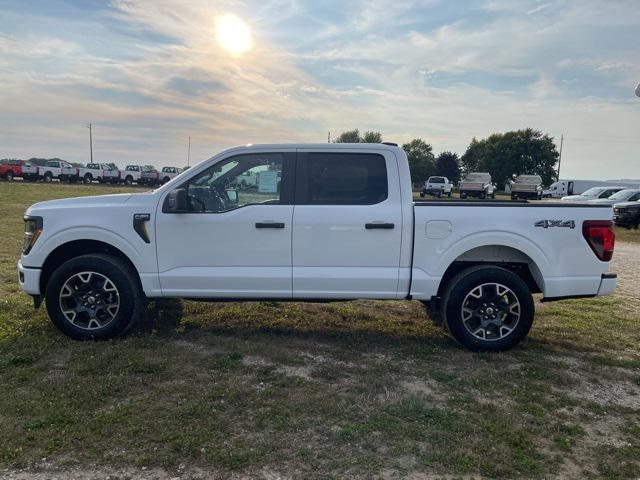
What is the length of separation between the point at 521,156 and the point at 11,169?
2622 inches

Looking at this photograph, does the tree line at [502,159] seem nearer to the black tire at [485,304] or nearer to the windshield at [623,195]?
the windshield at [623,195]

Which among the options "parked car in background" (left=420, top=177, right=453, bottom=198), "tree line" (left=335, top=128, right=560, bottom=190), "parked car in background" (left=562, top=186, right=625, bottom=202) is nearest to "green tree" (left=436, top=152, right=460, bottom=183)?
"tree line" (left=335, top=128, right=560, bottom=190)

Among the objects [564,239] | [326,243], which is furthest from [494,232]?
[326,243]

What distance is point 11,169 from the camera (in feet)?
122

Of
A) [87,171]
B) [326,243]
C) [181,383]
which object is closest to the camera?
[181,383]

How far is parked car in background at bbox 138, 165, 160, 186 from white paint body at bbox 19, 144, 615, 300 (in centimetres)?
3884

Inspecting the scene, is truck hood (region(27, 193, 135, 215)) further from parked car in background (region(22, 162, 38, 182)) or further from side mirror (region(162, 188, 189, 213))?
parked car in background (region(22, 162, 38, 182))

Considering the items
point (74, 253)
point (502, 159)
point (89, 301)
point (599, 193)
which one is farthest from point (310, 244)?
point (502, 159)

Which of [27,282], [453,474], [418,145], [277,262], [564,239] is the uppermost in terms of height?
[418,145]

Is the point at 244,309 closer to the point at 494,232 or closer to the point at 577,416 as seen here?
the point at 494,232

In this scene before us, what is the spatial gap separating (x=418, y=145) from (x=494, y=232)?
8449cm

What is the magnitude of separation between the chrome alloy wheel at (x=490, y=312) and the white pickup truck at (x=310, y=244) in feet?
0.04

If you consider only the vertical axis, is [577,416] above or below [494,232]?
below

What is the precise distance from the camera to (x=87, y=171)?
3984 centimetres
